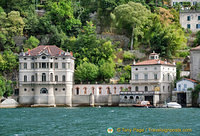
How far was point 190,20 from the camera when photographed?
352 feet

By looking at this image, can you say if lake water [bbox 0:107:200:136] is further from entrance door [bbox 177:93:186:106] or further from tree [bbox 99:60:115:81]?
tree [bbox 99:60:115:81]

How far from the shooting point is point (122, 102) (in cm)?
8650

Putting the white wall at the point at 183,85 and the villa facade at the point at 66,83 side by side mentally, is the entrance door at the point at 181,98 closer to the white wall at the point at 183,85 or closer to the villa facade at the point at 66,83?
the white wall at the point at 183,85

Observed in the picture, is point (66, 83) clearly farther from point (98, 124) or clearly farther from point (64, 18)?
point (98, 124)

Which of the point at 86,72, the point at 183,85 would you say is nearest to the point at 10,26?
the point at 86,72

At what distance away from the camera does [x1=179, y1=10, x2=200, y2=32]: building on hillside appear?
4203 inches

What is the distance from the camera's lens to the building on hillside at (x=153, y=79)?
281 feet

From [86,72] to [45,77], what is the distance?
26.0 ft

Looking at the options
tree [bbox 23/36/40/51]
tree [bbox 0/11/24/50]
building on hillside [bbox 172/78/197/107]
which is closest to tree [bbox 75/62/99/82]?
tree [bbox 23/36/40/51]

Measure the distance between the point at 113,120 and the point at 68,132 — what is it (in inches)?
457

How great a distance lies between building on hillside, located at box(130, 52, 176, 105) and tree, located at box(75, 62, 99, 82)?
7.84 metres

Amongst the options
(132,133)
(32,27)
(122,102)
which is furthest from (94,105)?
(132,133)

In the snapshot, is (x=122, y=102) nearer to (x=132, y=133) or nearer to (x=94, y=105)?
(x=94, y=105)

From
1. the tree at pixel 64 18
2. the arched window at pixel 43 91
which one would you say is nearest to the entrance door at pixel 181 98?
the arched window at pixel 43 91
